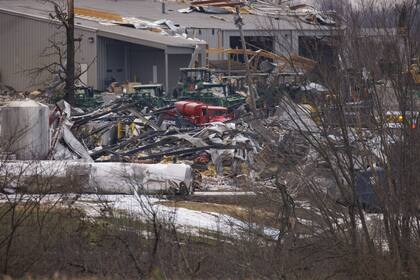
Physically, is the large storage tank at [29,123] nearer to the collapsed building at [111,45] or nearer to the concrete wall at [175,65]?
the collapsed building at [111,45]

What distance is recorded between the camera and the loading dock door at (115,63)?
49034 mm

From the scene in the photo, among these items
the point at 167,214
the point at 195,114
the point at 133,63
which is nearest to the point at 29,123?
the point at 195,114

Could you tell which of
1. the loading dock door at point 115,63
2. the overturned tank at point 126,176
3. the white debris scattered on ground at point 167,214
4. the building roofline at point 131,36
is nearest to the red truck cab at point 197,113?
the overturned tank at point 126,176

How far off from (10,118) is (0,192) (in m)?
9.14

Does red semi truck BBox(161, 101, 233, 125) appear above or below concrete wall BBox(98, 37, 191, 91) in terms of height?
below

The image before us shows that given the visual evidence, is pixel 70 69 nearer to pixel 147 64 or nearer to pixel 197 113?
pixel 197 113

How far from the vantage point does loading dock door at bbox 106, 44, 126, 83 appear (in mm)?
49034

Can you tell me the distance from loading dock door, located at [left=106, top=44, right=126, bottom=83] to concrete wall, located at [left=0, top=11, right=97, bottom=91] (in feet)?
5.63

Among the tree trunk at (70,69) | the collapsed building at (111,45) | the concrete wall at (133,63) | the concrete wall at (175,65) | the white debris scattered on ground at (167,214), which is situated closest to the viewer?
the white debris scattered on ground at (167,214)

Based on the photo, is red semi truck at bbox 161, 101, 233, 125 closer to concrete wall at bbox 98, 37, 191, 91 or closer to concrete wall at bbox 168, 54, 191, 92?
concrete wall at bbox 98, 37, 191, 91

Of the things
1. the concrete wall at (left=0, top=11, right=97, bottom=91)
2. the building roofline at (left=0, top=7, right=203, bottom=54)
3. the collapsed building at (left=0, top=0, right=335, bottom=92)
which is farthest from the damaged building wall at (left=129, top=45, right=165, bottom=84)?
the concrete wall at (left=0, top=11, right=97, bottom=91)

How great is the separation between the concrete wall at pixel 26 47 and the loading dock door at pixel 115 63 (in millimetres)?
1715

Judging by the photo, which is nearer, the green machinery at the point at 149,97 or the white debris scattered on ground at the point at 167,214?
the white debris scattered on ground at the point at 167,214

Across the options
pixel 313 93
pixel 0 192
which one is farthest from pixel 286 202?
pixel 0 192
